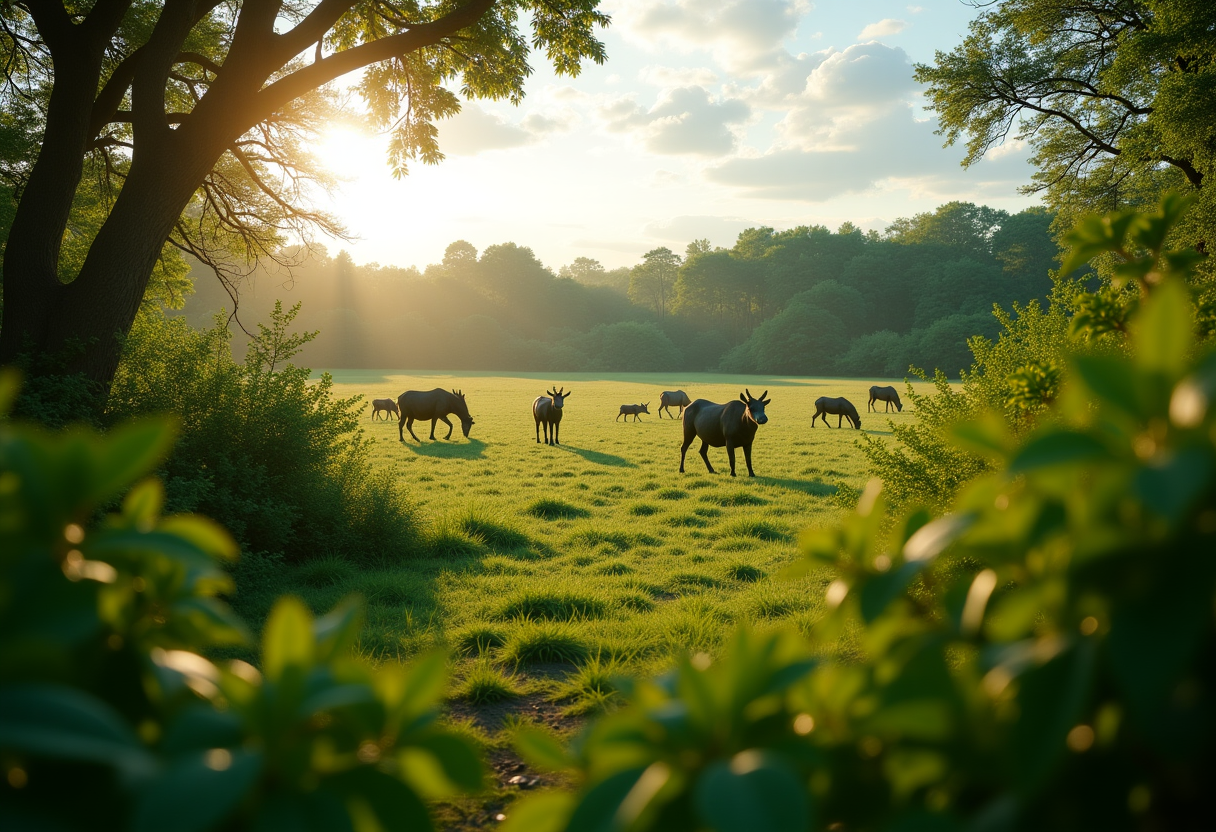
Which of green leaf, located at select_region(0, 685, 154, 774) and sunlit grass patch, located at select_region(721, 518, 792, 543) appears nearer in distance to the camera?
green leaf, located at select_region(0, 685, 154, 774)

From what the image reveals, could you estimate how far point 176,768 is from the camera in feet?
1.59

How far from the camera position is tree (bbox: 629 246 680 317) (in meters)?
126

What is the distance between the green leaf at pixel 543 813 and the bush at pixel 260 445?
6240 mm

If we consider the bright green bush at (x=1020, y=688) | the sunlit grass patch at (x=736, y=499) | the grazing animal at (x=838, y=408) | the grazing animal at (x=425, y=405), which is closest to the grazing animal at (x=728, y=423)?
the sunlit grass patch at (x=736, y=499)

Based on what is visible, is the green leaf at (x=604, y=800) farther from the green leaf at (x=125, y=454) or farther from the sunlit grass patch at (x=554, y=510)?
the sunlit grass patch at (x=554, y=510)

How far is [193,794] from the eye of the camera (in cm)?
47

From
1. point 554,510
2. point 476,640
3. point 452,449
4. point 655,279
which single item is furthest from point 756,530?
point 655,279

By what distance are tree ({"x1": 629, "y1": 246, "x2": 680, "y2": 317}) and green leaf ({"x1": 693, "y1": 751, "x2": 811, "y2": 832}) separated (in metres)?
127

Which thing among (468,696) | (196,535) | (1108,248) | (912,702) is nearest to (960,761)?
(912,702)

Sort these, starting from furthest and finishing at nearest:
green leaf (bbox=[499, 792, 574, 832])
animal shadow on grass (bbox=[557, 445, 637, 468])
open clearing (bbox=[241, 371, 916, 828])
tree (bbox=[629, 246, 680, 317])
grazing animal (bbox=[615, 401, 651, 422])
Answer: tree (bbox=[629, 246, 680, 317])
grazing animal (bbox=[615, 401, 651, 422])
animal shadow on grass (bbox=[557, 445, 637, 468])
open clearing (bbox=[241, 371, 916, 828])
green leaf (bbox=[499, 792, 574, 832])

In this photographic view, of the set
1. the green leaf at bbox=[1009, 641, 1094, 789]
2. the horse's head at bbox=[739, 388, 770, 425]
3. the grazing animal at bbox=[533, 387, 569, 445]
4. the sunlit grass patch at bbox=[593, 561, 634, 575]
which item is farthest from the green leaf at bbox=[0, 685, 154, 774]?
the grazing animal at bbox=[533, 387, 569, 445]

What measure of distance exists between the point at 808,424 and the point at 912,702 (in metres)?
27.6

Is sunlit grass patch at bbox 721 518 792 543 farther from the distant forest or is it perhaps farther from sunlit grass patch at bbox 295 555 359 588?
the distant forest

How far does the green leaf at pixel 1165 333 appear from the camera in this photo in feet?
1.77
